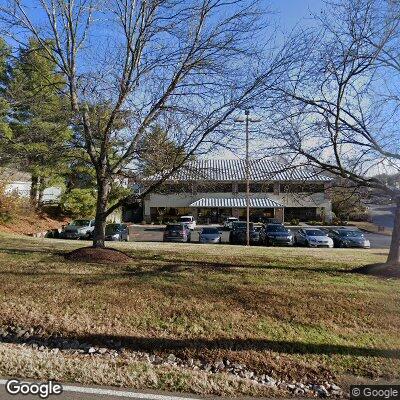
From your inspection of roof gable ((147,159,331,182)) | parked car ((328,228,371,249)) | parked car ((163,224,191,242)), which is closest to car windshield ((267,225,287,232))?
parked car ((328,228,371,249))

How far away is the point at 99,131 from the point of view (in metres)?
10.9

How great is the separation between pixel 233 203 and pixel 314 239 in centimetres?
2022

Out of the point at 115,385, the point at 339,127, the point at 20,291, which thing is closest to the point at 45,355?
the point at 115,385

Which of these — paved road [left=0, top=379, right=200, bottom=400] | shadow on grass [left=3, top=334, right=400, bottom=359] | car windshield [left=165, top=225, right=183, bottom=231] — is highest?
car windshield [left=165, top=225, right=183, bottom=231]

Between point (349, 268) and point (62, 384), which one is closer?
point (62, 384)

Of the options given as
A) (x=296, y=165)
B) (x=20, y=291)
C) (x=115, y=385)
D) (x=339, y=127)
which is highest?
(x=339, y=127)

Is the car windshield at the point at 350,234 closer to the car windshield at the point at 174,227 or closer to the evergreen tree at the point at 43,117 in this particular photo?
the car windshield at the point at 174,227

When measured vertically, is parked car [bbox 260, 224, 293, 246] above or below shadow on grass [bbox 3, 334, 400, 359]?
above

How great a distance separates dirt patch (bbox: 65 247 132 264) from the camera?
33.1 ft

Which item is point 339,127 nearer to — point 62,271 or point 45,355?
point 62,271

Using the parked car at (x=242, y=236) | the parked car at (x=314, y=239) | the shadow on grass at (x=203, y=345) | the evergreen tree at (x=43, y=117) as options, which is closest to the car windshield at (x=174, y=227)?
the parked car at (x=242, y=236)

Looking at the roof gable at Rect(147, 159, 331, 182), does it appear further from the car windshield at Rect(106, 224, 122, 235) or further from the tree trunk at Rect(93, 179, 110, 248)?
the car windshield at Rect(106, 224, 122, 235)

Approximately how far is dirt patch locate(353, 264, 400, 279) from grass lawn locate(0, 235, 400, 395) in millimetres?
696

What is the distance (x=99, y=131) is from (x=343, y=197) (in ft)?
22.9
